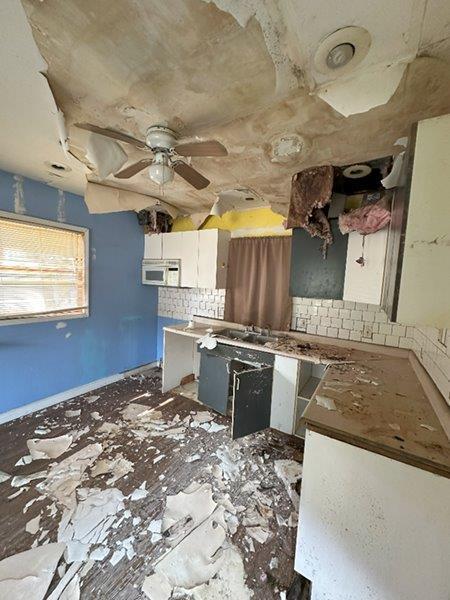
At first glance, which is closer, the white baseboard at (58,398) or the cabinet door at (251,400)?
the cabinet door at (251,400)

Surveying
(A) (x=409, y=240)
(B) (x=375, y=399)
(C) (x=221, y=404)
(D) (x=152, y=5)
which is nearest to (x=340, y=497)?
(B) (x=375, y=399)

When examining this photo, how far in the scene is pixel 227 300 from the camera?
3219mm

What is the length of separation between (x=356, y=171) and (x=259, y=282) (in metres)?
1.48

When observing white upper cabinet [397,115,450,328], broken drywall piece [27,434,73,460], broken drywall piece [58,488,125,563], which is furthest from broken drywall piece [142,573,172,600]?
white upper cabinet [397,115,450,328]

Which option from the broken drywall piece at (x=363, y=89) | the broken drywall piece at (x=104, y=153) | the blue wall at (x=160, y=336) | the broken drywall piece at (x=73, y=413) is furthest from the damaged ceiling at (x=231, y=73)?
the blue wall at (x=160, y=336)

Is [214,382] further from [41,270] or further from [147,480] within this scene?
[41,270]

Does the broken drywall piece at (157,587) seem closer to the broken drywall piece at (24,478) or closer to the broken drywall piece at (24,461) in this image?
A: the broken drywall piece at (24,478)

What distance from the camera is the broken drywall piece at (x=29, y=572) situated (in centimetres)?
112

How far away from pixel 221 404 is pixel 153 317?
6.38 feet

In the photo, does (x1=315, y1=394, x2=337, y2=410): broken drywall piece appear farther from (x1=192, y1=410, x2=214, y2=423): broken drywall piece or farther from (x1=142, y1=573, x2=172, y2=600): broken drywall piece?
(x1=192, y1=410, x2=214, y2=423): broken drywall piece

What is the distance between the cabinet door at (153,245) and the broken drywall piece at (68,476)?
95.5 inches

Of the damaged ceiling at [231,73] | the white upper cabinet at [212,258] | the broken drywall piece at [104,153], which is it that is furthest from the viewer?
the white upper cabinet at [212,258]

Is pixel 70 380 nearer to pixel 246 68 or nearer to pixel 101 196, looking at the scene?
pixel 101 196

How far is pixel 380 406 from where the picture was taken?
51.6 inches
